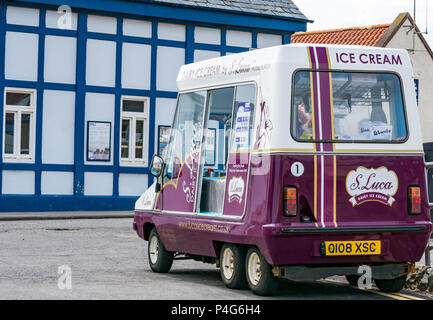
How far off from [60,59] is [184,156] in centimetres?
1512

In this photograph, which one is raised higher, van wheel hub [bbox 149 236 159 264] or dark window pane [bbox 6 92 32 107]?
dark window pane [bbox 6 92 32 107]

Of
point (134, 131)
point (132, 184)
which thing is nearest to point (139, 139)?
point (134, 131)

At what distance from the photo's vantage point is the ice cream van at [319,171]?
10016 mm

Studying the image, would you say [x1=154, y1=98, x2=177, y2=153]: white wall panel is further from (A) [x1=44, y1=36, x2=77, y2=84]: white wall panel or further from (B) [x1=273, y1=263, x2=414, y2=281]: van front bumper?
(B) [x1=273, y1=263, x2=414, y2=281]: van front bumper

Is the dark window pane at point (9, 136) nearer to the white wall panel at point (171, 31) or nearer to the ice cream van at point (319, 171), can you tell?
the white wall panel at point (171, 31)

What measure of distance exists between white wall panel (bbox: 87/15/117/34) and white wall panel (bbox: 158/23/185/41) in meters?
1.54

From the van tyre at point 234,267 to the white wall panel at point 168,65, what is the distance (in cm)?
1784

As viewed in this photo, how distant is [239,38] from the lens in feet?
99.0

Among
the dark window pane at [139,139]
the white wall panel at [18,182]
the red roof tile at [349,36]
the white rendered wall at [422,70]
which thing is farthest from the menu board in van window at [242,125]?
the white rendered wall at [422,70]

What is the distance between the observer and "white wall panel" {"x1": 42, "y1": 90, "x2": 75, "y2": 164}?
26.4 metres

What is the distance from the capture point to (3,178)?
2580cm

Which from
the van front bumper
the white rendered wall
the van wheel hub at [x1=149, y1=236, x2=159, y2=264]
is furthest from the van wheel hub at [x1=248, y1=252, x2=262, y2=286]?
the white rendered wall
